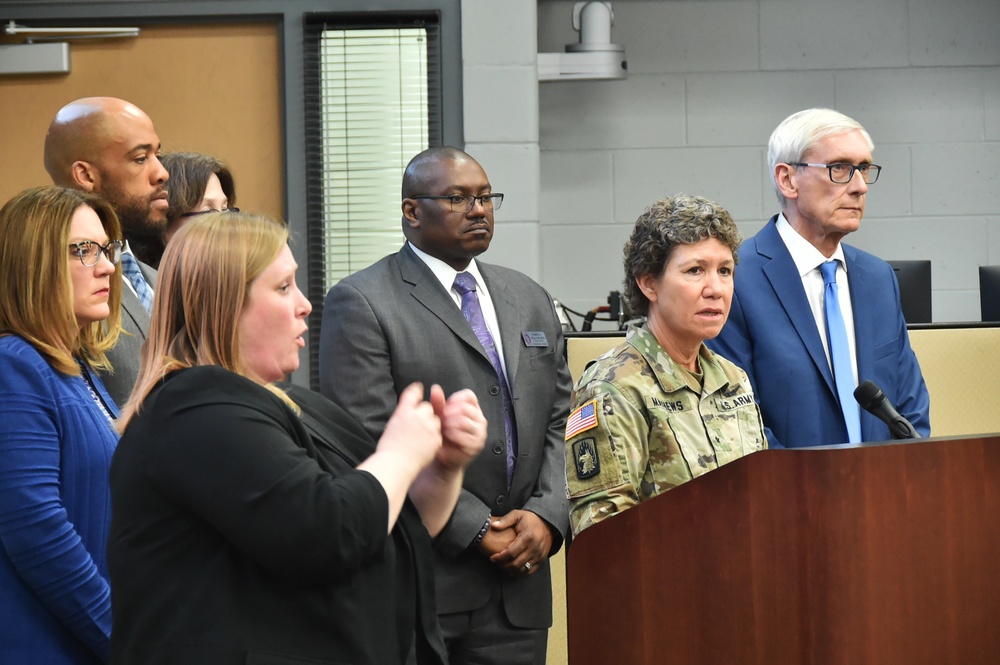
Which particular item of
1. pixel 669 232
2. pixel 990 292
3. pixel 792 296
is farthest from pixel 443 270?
pixel 990 292

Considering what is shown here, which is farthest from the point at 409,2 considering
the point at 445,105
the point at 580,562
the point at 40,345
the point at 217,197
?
the point at 580,562

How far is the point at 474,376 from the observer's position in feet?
7.62

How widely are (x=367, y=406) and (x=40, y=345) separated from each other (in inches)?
30.2

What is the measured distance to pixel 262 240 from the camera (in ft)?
4.24

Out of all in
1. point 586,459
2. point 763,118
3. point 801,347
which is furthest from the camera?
point 763,118

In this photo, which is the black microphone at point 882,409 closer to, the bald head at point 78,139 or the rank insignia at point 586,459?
the rank insignia at point 586,459

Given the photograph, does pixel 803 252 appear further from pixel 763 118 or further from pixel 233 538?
pixel 763 118

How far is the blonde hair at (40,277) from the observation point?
5.27 ft

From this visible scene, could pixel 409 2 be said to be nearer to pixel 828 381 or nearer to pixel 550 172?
pixel 550 172

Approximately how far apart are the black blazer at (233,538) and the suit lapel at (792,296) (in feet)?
4.14

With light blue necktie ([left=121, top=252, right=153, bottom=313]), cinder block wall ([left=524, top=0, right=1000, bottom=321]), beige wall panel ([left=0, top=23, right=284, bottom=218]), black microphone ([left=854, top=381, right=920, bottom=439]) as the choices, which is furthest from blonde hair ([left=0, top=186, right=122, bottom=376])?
cinder block wall ([left=524, top=0, right=1000, bottom=321])

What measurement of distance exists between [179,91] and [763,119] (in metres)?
2.36

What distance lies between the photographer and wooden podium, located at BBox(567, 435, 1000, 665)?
4.27 feet

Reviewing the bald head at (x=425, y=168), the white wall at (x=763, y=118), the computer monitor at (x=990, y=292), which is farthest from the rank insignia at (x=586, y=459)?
the white wall at (x=763, y=118)
